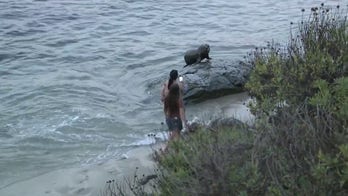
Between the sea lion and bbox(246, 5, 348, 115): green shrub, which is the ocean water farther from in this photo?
bbox(246, 5, 348, 115): green shrub

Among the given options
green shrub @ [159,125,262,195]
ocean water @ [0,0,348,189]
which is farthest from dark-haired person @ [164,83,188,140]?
green shrub @ [159,125,262,195]

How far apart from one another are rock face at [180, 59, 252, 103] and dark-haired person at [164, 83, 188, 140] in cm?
350

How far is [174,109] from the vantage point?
1012 cm

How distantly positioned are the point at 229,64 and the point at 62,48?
689 centimetres

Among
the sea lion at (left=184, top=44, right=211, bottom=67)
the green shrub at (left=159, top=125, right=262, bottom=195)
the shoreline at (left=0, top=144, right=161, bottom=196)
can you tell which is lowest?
the shoreline at (left=0, top=144, right=161, bottom=196)

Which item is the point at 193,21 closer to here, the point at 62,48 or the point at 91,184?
the point at 62,48

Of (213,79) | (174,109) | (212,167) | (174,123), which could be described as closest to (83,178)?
(174,123)

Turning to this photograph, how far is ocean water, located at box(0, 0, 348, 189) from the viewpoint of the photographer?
11.3 m

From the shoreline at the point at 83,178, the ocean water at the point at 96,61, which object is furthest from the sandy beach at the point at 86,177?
the ocean water at the point at 96,61

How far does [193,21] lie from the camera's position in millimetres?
23484

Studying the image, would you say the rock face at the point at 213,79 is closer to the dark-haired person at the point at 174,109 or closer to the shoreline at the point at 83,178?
the dark-haired person at the point at 174,109

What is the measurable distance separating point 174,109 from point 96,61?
26.9ft

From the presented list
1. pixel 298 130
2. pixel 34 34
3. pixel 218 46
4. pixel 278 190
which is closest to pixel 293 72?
pixel 298 130

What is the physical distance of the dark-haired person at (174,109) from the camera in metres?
9.88
